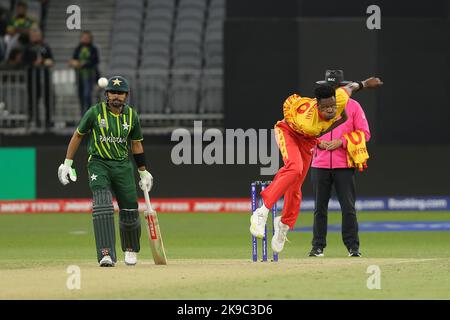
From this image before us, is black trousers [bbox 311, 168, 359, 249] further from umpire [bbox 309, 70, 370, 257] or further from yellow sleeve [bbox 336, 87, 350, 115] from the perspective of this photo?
yellow sleeve [bbox 336, 87, 350, 115]

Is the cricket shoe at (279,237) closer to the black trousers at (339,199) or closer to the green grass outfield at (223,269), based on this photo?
the green grass outfield at (223,269)

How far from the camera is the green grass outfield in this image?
1095 cm

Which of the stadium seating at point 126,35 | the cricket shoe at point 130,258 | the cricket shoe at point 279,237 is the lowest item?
the cricket shoe at point 130,258

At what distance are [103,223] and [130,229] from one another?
0.55m

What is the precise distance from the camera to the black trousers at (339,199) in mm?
14539

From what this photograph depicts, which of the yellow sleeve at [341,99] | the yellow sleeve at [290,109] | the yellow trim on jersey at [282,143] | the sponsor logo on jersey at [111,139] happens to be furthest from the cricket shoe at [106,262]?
the yellow sleeve at [341,99]

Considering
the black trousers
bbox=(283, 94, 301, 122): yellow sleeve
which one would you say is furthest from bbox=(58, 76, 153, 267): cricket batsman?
the black trousers

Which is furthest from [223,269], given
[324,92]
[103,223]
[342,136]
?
[342,136]

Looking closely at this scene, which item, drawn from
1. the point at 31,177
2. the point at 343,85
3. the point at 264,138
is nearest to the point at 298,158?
the point at 343,85

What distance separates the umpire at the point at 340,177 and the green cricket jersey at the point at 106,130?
2419 mm

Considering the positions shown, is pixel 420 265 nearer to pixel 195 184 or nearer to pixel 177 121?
pixel 195 184

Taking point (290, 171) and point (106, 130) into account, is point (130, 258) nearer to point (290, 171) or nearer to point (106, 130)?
point (106, 130)

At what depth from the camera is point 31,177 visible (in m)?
23.1

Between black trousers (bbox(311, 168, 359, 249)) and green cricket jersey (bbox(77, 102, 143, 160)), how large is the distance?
104 inches
